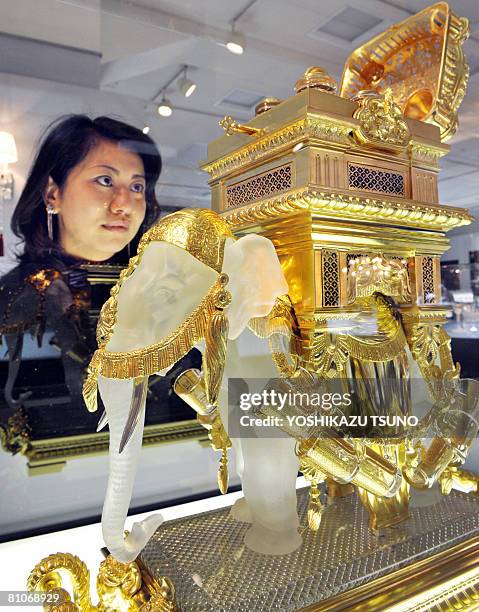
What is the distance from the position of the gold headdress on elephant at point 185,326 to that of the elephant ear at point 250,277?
53mm

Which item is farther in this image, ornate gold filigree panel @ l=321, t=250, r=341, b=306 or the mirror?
the mirror

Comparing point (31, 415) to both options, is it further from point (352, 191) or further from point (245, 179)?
point (352, 191)

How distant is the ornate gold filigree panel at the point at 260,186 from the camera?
1123mm

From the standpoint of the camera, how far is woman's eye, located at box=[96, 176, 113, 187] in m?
1.91

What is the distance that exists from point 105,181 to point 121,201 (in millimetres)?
106

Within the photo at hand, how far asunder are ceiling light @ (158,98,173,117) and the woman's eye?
1.31ft

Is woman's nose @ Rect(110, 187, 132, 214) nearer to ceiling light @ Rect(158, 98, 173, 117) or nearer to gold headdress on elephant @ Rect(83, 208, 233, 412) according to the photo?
ceiling light @ Rect(158, 98, 173, 117)

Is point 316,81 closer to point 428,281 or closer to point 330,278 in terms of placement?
point 330,278

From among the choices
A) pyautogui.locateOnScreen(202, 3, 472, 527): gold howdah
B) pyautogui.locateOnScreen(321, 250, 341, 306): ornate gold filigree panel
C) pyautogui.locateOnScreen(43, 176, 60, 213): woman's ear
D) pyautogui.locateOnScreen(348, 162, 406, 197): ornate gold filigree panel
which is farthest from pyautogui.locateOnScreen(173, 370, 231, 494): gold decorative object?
pyautogui.locateOnScreen(43, 176, 60, 213): woman's ear

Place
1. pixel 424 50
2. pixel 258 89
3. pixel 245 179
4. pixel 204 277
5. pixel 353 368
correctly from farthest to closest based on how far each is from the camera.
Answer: pixel 258 89
pixel 424 50
pixel 245 179
pixel 353 368
pixel 204 277

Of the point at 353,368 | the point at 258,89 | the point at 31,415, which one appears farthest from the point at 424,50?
the point at 31,415

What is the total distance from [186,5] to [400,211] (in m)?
1.28

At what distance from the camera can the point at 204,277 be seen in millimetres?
866

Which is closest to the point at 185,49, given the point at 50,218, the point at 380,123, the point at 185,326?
the point at 50,218
